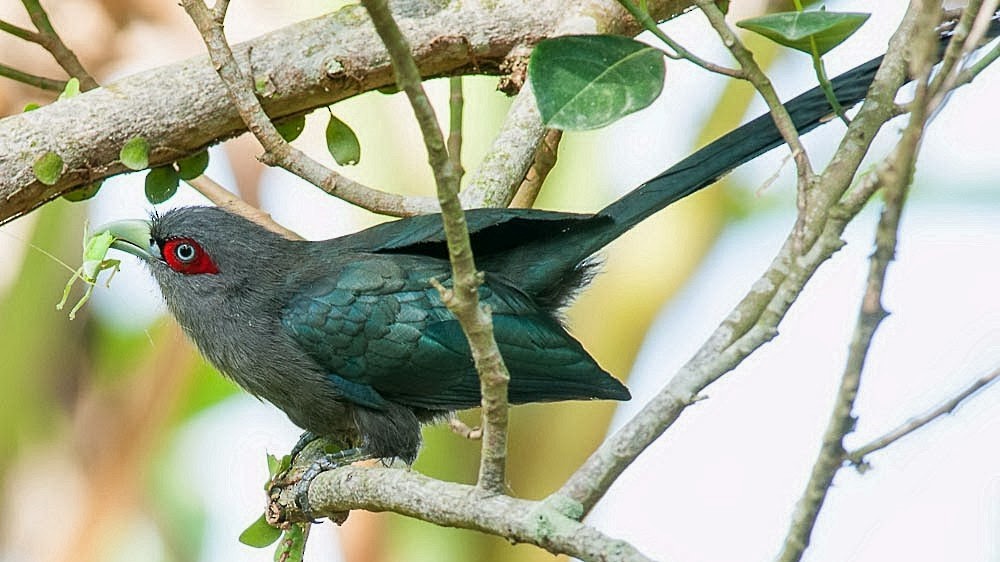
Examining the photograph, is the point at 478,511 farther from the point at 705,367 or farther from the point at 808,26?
the point at 808,26

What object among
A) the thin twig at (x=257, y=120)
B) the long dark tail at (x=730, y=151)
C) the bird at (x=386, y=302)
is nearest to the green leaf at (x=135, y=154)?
the thin twig at (x=257, y=120)

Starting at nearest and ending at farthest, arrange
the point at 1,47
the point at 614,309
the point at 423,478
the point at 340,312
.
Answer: the point at 423,478
the point at 340,312
the point at 614,309
the point at 1,47

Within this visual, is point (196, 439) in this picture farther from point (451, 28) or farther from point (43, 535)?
point (451, 28)

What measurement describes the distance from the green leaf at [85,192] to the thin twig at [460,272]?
1837mm

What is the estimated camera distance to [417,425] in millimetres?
3455

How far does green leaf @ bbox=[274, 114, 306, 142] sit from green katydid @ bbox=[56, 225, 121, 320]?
59cm

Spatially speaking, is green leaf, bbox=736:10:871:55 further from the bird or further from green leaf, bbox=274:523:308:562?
green leaf, bbox=274:523:308:562

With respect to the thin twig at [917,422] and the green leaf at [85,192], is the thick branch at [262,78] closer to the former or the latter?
the green leaf at [85,192]

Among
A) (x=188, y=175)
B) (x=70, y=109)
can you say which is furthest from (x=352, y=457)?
(x=70, y=109)

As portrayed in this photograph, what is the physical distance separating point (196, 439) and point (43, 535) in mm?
973

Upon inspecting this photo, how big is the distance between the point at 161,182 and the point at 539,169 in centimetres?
119

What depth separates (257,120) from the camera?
306 cm

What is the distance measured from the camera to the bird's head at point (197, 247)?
3.50 meters

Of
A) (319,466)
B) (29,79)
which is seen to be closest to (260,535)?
(319,466)
